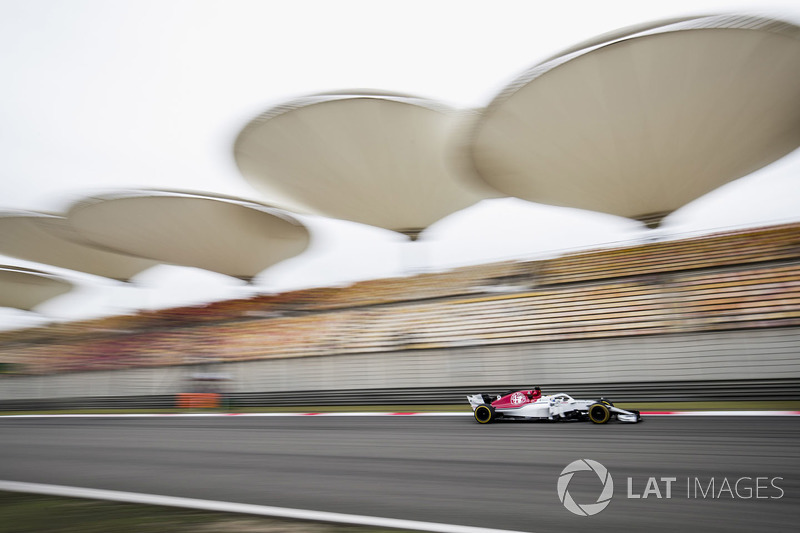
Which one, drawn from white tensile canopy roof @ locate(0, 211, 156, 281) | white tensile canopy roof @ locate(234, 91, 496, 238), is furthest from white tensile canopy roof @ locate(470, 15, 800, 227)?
white tensile canopy roof @ locate(0, 211, 156, 281)

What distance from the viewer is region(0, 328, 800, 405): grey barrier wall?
39.5 feet

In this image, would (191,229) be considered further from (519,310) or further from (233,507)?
(233,507)

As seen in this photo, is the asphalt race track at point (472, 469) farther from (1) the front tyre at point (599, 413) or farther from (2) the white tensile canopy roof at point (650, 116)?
(2) the white tensile canopy roof at point (650, 116)

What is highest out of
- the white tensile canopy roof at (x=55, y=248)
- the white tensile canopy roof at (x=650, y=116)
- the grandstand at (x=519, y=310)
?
the white tensile canopy roof at (x=650, y=116)

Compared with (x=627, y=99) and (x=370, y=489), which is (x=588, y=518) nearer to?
(x=370, y=489)

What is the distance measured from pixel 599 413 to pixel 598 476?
13.8ft

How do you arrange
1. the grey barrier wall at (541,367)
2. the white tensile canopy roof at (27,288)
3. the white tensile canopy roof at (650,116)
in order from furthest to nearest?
1. the white tensile canopy roof at (27,288)
2. the white tensile canopy roof at (650,116)
3. the grey barrier wall at (541,367)

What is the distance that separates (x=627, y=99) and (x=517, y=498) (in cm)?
1427

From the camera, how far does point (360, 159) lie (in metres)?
20.7

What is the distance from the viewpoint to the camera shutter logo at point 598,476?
408 centimetres

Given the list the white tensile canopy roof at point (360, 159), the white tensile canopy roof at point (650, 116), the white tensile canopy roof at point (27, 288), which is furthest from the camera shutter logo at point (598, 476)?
the white tensile canopy roof at point (27, 288)

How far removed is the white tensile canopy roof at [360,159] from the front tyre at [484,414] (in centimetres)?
1044

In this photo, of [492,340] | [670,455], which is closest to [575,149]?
[492,340]

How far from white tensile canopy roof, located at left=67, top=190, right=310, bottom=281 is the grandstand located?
14.7 feet
